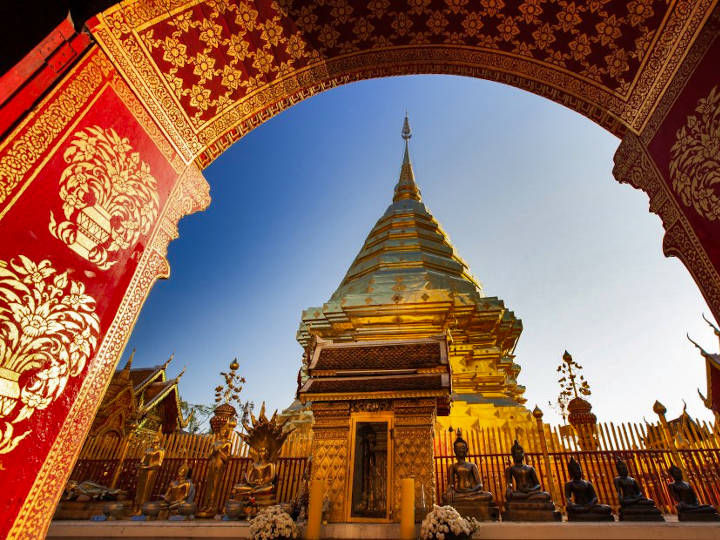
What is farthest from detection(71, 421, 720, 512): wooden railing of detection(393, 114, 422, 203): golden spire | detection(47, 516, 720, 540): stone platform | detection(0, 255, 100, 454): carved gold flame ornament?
detection(393, 114, 422, 203): golden spire

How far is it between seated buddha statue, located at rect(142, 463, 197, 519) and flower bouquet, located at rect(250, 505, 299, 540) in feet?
8.29

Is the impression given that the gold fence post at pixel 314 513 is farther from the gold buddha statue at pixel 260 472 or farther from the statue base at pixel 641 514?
the statue base at pixel 641 514

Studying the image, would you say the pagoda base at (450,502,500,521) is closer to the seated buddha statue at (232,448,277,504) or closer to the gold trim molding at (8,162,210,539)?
the seated buddha statue at (232,448,277,504)

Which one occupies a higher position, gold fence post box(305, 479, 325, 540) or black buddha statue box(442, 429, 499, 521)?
black buddha statue box(442, 429, 499, 521)

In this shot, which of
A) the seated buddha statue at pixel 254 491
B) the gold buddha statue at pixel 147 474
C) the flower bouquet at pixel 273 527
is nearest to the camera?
the flower bouquet at pixel 273 527

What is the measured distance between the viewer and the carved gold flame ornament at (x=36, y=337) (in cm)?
211

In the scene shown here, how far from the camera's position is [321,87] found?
4695 mm

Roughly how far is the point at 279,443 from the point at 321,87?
538 centimetres

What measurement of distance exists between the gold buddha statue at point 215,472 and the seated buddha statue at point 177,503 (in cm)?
20

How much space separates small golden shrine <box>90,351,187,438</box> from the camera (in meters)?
12.2

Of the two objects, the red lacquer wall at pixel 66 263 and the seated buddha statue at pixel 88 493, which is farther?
the seated buddha statue at pixel 88 493

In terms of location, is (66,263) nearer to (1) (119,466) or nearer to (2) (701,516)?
(1) (119,466)

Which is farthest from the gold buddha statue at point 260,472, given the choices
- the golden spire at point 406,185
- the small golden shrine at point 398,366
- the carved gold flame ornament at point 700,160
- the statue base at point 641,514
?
the golden spire at point 406,185

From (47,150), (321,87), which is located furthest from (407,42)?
(47,150)
